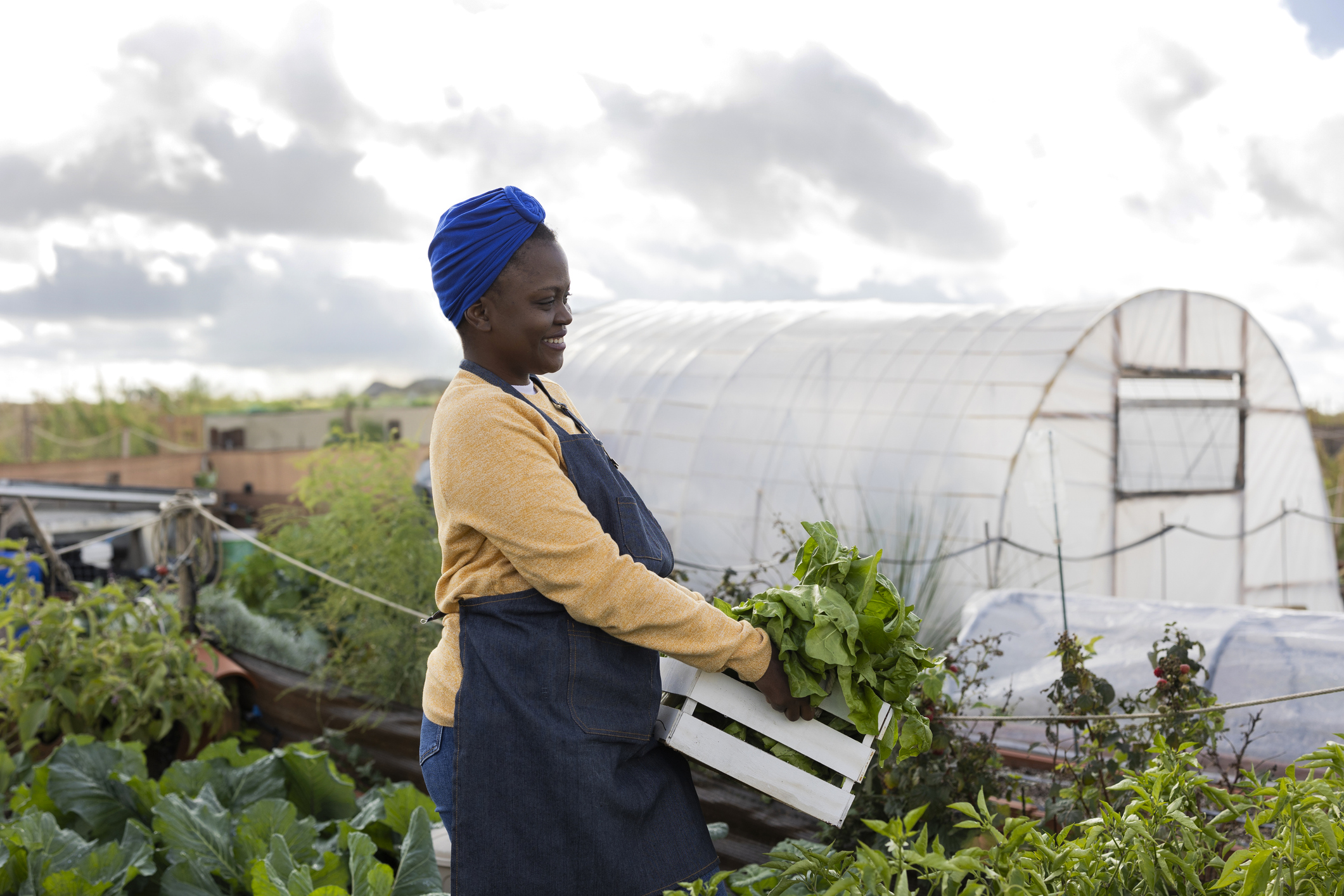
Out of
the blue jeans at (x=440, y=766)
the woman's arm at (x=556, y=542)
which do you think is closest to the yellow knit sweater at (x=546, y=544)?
the woman's arm at (x=556, y=542)

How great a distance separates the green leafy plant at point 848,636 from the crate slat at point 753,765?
0.11 meters

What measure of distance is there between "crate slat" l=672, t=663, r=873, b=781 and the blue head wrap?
25.2 inches

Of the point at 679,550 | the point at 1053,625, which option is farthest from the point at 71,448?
the point at 1053,625

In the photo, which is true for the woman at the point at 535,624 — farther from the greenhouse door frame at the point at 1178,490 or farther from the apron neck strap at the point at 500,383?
the greenhouse door frame at the point at 1178,490

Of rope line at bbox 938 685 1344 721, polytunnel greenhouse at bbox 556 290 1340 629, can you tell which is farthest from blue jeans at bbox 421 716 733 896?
polytunnel greenhouse at bbox 556 290 1340 629

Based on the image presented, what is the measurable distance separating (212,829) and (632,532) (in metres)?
1.61

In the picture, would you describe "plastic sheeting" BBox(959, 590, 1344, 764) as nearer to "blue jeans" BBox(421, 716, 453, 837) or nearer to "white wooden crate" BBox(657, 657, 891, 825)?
"white wooden crate" BBox(657, 657, 891, 825)

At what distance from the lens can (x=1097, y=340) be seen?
544 cm

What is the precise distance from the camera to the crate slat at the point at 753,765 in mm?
1389

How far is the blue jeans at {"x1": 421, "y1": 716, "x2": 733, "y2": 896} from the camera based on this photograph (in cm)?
137

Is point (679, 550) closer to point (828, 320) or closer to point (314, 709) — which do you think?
point (828, 320)

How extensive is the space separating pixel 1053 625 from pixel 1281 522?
16.4 feet

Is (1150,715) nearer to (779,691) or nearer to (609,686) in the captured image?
(779,691)

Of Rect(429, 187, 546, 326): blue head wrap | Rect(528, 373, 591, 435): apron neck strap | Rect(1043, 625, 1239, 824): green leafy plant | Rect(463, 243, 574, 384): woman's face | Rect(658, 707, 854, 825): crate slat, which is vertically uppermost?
Rect(429, 187, 546, 326): blue head wrap
